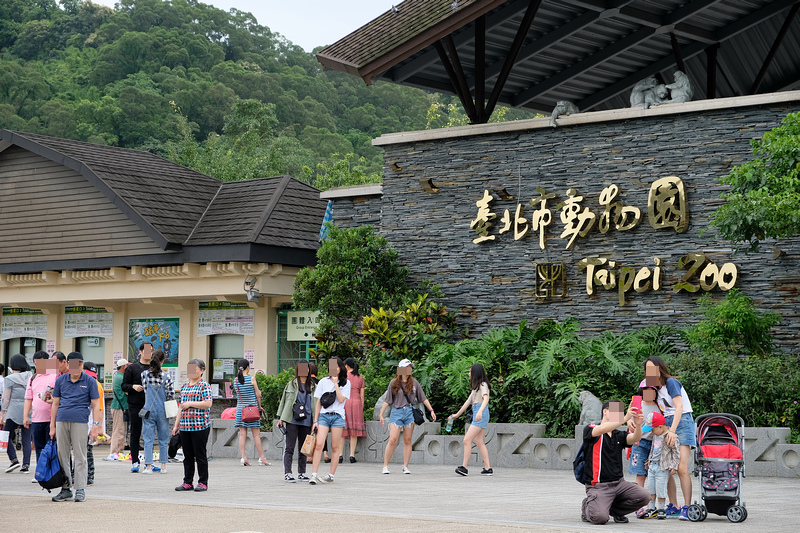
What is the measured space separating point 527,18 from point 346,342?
7050 mm

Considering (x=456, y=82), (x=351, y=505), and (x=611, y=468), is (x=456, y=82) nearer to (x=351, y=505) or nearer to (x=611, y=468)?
(x=351, y=505)

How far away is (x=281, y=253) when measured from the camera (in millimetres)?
23438

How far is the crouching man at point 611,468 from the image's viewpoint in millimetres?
9688

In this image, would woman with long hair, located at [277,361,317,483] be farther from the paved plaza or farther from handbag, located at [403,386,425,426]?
handbag, located at [403,386,425,426]

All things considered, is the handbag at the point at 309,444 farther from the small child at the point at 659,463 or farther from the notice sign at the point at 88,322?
the notice sign at the point at 88,322

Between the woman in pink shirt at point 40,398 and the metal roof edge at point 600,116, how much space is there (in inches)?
357

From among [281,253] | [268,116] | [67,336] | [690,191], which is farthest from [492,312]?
[268,116]

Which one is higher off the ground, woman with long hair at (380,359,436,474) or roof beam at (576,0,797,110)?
roof beam at (576,0,797,110)

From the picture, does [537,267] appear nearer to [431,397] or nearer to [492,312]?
[492,312]

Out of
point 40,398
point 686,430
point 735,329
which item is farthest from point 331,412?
point 735,329

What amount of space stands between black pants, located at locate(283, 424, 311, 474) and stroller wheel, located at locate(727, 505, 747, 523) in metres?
6.37

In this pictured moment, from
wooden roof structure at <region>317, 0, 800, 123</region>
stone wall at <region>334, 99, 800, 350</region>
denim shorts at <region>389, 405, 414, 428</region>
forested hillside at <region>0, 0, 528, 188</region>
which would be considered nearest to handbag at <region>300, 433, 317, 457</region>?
denim shorts at <region>389, 405, 414, 428</region>

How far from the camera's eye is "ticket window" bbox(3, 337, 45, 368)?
2845 centimetres

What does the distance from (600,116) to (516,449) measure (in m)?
6.22
